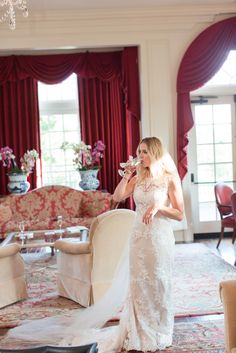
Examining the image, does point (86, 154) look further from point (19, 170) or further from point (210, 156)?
point (210, 156)

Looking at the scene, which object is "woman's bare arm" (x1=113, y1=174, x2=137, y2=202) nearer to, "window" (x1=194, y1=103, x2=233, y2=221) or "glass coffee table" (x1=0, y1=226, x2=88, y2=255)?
"glass coffee table" (x1=0, y1=226, x2=88, y2=255)

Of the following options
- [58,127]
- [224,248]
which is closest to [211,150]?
[224,248]

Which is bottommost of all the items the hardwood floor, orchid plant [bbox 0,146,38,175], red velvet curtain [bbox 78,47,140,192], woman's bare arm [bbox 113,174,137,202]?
the hardwood floor

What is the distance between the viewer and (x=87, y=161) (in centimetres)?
772

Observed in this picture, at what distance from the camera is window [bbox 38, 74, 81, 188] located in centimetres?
822

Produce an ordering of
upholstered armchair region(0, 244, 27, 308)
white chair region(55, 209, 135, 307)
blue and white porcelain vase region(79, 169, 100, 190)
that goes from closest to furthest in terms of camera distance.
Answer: white chair region(55, 209, 135, 307) → upholstered armchair region(0, 244, 27, 308) → blue and white porcelain vase region(79, 169, 100, 190)

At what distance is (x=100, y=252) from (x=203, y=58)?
13.5 ft

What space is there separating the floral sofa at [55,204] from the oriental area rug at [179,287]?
81cm

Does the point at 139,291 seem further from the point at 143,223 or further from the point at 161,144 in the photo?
the point at 161,144

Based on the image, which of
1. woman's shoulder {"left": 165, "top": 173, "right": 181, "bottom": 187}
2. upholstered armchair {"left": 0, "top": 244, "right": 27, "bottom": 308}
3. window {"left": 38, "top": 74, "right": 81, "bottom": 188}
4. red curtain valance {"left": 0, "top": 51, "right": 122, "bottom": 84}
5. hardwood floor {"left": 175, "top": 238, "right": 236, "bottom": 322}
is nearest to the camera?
woman's shoulder {"left": 165, "top": 173, "right": 181, "bottom": 187}

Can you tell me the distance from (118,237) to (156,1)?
157 inches

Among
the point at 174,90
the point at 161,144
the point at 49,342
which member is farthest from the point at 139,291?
the point at 174,90

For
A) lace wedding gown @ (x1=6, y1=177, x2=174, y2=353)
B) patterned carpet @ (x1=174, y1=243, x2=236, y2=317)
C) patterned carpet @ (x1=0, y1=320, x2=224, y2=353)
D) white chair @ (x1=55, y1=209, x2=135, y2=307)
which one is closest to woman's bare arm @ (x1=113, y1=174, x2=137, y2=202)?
lace wedding gown @ (x1=6, y1=177, x2=174, y2=353)

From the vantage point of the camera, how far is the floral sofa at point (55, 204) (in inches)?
295
